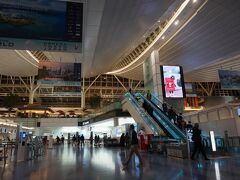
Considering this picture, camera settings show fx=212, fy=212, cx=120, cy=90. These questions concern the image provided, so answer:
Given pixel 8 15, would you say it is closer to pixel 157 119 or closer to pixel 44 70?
pixel 44 70

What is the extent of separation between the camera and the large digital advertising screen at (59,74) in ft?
35.4

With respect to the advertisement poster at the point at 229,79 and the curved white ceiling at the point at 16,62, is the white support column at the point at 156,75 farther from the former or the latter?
the curved white ceiling at the point at 16,62

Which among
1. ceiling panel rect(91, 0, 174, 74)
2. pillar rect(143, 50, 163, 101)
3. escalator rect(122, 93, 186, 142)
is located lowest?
escalator rect(122, 93, 186, 142)

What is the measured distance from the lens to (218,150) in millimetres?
9383

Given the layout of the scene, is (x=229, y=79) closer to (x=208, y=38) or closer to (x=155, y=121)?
(x=208, y=38)

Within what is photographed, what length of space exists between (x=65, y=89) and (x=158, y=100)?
7.44m

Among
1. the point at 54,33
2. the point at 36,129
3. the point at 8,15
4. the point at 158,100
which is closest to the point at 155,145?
the point at 158,100

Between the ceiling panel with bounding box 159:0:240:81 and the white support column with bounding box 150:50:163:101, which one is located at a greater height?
the ceiling panel with bounding box 159:0:240:81

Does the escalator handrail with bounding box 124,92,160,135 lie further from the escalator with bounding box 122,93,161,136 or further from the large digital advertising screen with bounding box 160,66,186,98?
the large digital advertising screen with bounding box 160,66,186,98

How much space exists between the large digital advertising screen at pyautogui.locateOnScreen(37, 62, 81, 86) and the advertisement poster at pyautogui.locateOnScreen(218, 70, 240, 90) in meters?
10.9

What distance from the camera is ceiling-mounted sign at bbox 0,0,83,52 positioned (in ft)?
17.9

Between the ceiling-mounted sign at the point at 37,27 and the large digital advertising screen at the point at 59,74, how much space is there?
490cm

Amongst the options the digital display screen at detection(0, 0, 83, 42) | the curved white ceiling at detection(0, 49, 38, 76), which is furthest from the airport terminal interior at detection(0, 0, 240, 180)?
the curved white ceiling at detection(0, 49, 38, 76)

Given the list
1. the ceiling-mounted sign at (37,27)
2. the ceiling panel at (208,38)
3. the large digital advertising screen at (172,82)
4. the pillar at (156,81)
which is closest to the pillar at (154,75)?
the pillar at (156,81)
